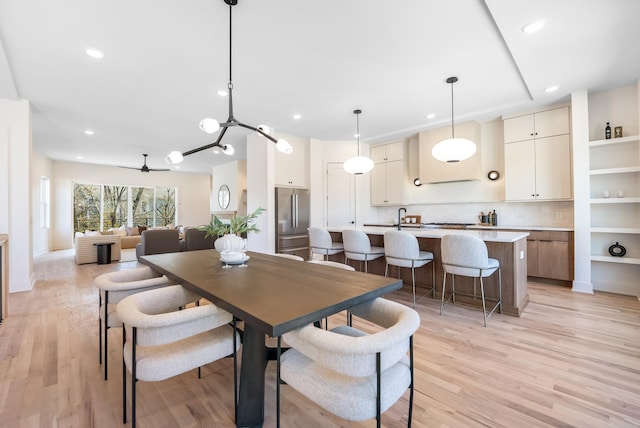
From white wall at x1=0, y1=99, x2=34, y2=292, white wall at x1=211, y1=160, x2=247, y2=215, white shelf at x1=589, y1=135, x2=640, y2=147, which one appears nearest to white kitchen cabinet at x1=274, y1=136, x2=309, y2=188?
white wall at x1=211, y1=160, x2=247, y2=215

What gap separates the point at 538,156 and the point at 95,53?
19.1ft

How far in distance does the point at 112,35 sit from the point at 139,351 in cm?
270

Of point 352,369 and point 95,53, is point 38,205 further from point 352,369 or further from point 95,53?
point 352,369

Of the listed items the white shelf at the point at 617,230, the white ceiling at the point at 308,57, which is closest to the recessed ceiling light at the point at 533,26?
the white ceiling at the point at 308,57

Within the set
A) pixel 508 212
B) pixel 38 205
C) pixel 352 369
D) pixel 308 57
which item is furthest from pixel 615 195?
pixel 38 205

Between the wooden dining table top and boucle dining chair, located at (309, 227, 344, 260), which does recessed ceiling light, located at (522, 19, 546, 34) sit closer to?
the wooden dining table top

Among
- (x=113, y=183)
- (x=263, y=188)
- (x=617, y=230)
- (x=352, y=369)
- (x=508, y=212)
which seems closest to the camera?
(x=352, y=369)

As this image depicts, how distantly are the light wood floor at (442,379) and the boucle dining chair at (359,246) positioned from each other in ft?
2.76

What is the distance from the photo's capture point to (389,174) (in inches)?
239

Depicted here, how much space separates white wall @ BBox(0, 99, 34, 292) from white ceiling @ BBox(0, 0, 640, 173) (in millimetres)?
341

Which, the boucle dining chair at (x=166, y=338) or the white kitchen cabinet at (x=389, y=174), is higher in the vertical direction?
the white kitchen cabinet at (x=389, y=174)

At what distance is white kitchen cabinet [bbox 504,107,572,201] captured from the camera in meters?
4.09

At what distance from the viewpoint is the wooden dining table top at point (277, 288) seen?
112 centimetres

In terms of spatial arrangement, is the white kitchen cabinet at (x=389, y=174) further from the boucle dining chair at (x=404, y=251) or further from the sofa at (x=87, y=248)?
the sofa at (x=87, y=248)
